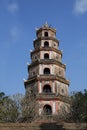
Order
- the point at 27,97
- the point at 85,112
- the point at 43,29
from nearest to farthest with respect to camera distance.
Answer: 1. the point at 85,112
2. the point at 27,97
3. the point at 43,29

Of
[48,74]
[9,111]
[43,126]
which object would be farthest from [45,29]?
[43,126]

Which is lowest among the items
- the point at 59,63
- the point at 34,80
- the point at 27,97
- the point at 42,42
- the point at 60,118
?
the point at 60,118

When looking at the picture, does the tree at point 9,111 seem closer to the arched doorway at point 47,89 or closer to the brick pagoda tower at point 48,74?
the brick pagoda tower at point 48,74

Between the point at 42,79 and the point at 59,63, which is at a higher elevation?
the point at 59,63

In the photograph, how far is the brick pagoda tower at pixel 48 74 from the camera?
31.0 meters

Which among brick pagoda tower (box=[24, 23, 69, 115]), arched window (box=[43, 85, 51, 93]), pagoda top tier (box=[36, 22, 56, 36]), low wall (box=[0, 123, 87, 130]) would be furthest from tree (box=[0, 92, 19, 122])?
pagoda top tier (box=[36, 22, 56, 36])

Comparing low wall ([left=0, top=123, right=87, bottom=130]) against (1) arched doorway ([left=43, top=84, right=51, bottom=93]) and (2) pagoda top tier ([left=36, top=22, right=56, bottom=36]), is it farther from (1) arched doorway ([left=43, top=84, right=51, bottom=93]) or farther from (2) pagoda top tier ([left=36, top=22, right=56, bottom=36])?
(2) pagoda top tier ([left=36, top=22, right=56, bottom=36])

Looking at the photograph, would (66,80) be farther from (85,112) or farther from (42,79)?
(85,112)

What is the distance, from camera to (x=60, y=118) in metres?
28.1

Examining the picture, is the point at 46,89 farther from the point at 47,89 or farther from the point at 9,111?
the point at 9,111

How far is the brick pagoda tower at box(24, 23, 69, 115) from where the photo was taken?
3105 centimetres

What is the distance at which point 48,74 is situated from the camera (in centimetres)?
3291

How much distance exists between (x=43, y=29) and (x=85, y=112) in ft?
46.1

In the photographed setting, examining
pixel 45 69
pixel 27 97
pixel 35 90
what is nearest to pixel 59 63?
pixel 45 69
